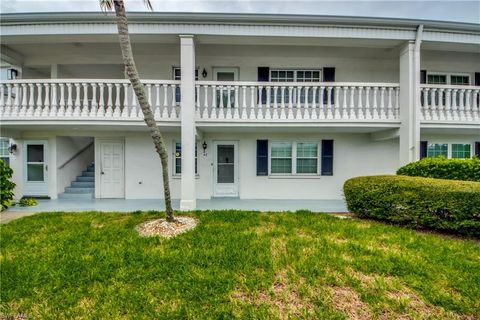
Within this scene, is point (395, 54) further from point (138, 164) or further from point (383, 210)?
point (138, 164)

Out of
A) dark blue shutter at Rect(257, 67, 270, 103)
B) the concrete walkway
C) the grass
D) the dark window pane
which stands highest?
dark blue shutter at Rect(257, 67, 270, 103)

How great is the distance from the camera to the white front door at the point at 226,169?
30.2 feet

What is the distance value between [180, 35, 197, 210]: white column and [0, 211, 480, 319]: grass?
1.99 m

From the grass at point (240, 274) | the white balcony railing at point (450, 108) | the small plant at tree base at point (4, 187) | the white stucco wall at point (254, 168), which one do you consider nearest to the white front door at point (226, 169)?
the white stucco wall at point (254, 168)

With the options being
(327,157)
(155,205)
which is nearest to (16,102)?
(155,205)

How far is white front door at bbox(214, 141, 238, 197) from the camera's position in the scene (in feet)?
30.2

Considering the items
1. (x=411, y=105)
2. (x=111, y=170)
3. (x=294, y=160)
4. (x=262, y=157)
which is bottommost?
(x=111, y=170)

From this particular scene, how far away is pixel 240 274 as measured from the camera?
3590 mm

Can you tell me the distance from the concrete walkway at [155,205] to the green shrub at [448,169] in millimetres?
2242

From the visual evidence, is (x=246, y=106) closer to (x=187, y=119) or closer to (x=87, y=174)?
(x=187, y=119)

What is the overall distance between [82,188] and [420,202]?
10573 millimetres

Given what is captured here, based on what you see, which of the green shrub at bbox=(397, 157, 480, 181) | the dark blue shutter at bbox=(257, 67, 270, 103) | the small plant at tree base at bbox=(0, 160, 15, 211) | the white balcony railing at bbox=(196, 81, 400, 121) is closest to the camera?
the green shrub at bbox=(397, 157, 480, 181)

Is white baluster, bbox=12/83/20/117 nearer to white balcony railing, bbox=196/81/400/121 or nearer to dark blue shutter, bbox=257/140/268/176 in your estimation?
white balcony railing, bbox=196/81/400/121

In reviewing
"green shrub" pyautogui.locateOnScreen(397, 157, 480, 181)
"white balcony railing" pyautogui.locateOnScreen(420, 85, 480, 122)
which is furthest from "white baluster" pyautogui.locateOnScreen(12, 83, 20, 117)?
"white balcony railing" pyautogui.locateOnScreen(420, 85, 480, 122)
